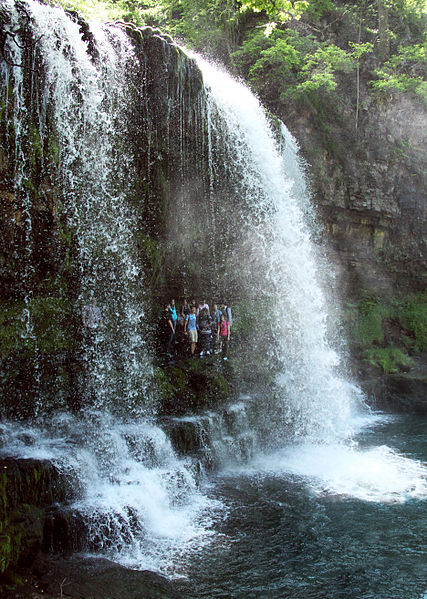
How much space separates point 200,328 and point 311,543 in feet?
22.4

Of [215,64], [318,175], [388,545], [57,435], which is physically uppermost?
[215,64]

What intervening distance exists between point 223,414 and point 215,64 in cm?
1467

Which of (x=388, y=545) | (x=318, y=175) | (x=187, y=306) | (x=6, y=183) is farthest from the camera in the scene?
(x=318, y=175)

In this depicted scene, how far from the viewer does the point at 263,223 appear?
50.7ft

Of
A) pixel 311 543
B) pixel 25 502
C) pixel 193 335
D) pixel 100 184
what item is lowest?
pixel 311 543

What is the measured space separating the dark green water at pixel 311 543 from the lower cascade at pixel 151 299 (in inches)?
4.1

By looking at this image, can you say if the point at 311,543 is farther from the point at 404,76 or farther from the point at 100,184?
the point at 404,76

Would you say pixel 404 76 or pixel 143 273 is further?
pixel 404 76

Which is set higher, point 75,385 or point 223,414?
point 75,385

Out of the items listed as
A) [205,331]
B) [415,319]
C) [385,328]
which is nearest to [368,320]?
[385,328]

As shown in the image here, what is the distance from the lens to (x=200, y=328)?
12852 mm

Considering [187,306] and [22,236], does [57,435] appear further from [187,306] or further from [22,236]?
[187,306]

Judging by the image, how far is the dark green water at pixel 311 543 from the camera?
579 centimetres

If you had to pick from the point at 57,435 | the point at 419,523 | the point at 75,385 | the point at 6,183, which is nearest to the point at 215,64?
the point at 6,183
